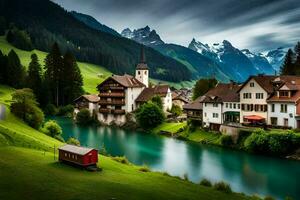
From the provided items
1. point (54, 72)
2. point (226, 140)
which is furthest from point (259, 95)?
point (54, 72)

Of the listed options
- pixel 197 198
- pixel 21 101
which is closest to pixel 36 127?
pixel 21 101

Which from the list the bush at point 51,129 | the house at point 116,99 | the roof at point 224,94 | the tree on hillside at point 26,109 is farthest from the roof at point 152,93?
the tree on hillside at point 26,109

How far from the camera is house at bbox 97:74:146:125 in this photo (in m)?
115

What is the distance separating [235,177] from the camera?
51.0 meters

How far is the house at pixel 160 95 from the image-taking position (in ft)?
379

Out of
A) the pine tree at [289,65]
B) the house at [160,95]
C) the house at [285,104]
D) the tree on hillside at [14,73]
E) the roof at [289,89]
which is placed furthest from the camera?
the tree on hillside at [14,73]

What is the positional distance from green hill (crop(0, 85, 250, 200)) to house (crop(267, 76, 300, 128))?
3451 centimetres

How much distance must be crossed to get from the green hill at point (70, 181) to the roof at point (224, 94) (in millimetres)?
43556

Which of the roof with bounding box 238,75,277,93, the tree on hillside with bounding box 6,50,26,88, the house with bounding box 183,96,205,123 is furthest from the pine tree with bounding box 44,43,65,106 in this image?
the roof with bounding box 238,75,277,93

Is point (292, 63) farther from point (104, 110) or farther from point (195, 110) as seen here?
point (104, 110)

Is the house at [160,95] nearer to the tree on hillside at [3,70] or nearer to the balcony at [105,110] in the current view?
the balcony at [105,110]

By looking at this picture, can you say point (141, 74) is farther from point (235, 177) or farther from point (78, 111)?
point (235, 177)

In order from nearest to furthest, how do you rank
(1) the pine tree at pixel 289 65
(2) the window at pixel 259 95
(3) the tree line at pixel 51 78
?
1. (2) the window at pixel 259 95
2. (1) the pine tree at pixel 289 65
3. (3) the tree line at pixel 51 78

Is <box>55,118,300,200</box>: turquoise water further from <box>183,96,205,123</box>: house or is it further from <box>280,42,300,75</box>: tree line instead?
<box>280,42,300,75</box>: tree line
